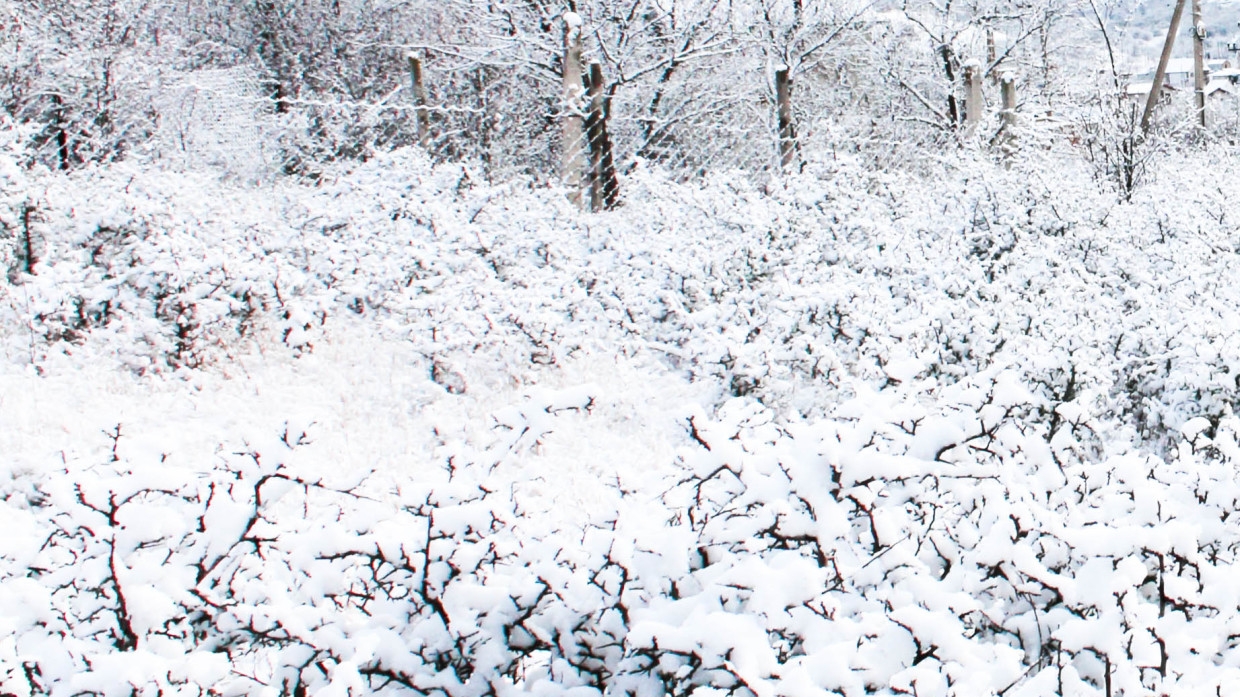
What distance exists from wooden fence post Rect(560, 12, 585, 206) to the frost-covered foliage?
3.00 metres

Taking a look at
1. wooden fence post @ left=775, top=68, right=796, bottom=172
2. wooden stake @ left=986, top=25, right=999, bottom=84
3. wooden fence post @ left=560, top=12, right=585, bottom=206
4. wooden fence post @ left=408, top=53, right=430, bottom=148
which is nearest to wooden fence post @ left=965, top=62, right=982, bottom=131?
wooden fence post @ left=775, top=68, right=796, bottom=172

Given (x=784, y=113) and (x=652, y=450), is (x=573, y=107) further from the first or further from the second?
(x=652, y=450)

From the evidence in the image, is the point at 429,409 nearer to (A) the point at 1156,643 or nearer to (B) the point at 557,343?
(B) the point at 557,343

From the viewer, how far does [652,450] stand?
5.12 meters

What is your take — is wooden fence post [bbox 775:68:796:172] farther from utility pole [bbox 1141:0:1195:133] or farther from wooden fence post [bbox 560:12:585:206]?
utility pole [bbox 1141:0:1195:133]

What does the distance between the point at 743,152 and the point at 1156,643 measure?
1410 centimetres

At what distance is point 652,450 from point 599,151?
703 cm

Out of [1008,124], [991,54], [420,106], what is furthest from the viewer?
[991,54]

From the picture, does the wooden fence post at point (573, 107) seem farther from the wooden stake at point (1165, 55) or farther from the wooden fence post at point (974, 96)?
the wooden stake at point (1165, 55)

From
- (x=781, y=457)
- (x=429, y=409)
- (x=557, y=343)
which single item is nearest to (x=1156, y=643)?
(x=781, y=457)

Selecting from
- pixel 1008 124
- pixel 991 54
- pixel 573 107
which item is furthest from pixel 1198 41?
pixel 573 107

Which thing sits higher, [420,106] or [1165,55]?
[1165,55]

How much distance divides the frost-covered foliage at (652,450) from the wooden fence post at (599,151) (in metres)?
3.16

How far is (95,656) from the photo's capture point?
5.69 ft
